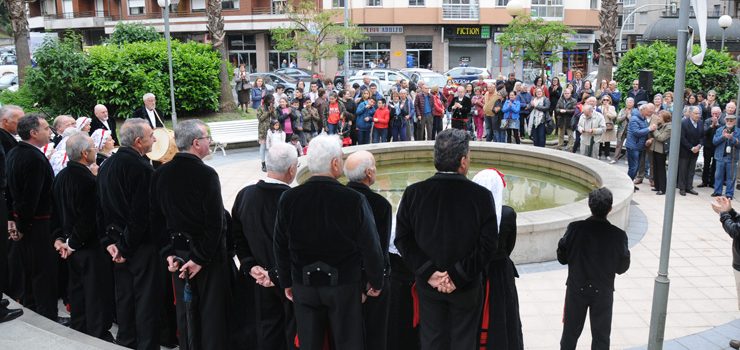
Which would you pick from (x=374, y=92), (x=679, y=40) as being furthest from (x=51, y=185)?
(x=374, y=92)

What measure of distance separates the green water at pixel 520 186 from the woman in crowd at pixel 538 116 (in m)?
2.30

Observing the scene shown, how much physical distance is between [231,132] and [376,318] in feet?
42.3

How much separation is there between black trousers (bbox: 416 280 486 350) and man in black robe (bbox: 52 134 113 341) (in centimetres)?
298

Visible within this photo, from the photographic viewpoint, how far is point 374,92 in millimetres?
16078

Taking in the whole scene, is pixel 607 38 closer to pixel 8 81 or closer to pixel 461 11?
pixel 461 11

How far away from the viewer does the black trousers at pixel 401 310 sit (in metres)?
4.99

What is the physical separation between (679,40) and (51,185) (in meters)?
5.55

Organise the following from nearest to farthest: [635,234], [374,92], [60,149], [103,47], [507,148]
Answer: [60,149], [635,234], [507,148], [374,92], [103,47]

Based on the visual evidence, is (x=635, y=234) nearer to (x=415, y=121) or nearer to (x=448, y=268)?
(x=448, y=268)

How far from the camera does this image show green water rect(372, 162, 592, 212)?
1103 cm

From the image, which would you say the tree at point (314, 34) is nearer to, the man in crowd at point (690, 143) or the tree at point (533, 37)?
the tree at point (533, 37)

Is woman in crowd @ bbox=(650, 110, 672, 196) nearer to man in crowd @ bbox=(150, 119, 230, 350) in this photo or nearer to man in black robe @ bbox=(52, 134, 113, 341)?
man in crowd @ bbox=(150, 119, 230, 350)

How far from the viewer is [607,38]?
2105 cm

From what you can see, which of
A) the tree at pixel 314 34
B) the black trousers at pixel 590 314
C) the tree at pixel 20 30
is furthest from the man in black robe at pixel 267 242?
the tree at pixel 314 34
